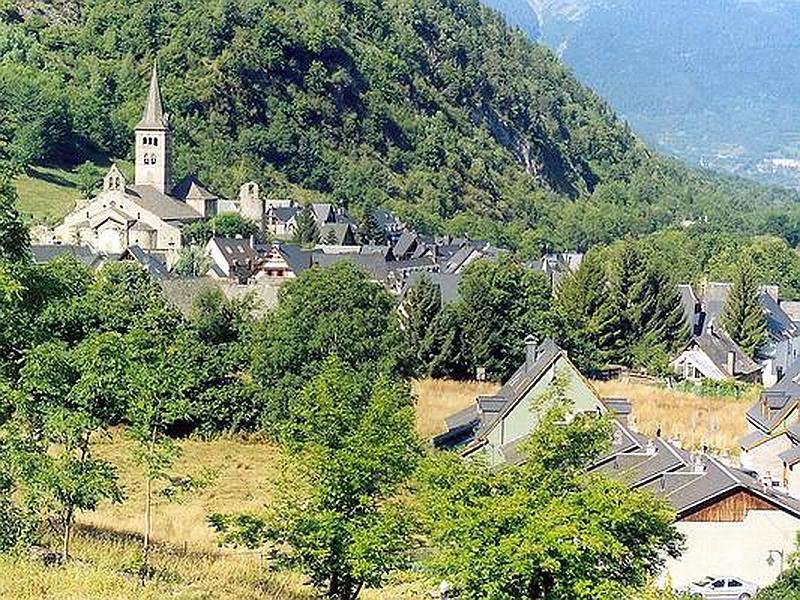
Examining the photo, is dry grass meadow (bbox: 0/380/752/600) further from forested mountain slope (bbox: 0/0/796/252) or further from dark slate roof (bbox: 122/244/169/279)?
forested mountain slope (bbox: 0/0/796/252)

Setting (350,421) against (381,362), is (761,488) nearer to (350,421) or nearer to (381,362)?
(350,421)

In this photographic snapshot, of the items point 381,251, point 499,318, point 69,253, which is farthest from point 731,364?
point 69,253

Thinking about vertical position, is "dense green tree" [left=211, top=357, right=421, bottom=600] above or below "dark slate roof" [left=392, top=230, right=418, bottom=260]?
below

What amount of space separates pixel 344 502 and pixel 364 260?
51609mm

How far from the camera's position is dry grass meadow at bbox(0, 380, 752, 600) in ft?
48.3

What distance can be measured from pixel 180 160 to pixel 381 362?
222 ft

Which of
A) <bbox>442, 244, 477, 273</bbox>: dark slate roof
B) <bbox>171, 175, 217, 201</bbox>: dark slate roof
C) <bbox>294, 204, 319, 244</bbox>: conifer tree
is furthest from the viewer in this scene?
<bbox>171, 175, 217, 201</bbox>: dark slate roof

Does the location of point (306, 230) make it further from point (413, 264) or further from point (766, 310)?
point (766, 310)

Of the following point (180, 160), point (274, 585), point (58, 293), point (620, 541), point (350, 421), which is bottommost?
point (274, 585)

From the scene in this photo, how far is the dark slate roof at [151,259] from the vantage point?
58.5 m

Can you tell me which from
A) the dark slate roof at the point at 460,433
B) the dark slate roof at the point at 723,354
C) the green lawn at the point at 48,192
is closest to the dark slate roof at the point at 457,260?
the dark slate roof at the point at 723,354

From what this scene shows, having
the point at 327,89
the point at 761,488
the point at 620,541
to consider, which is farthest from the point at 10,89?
the point at 620,541

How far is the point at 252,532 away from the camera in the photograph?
1820 centimetres

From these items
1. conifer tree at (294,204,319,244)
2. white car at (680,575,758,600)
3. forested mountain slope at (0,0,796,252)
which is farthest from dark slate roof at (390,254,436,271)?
white car at (680,575,758,600)
